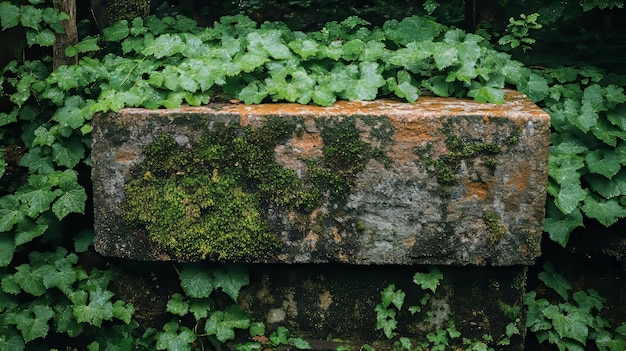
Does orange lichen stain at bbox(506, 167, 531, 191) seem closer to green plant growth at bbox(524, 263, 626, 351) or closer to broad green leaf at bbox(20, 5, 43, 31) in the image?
green plant growth at bbox(524, 263, 626, 351)

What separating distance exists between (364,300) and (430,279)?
1.19 ft

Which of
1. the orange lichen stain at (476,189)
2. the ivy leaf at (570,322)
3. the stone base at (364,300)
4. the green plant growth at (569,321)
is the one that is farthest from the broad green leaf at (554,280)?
the orange lichen stain at (476,189)

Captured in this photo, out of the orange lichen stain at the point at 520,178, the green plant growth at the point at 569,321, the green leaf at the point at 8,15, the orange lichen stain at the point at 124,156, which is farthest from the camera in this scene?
the green leaf at the point at 8,15

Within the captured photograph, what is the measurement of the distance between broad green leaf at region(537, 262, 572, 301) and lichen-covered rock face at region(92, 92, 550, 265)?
1.68 ft

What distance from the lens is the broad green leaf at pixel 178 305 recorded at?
2852 mm

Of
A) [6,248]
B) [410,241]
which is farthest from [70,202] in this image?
[410,241]

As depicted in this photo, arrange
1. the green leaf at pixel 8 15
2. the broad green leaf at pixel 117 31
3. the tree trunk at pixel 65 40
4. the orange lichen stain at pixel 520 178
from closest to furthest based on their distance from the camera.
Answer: the orange lichen stain at pixel 520 178 < the green leaf at pixel 8 15 < the tree trunk at pixel 65 40 < the broad green leaf at pixel 117 31

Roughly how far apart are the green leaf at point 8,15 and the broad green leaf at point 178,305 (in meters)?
1.71

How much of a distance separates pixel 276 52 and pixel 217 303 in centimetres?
134

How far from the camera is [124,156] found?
268 centimetres

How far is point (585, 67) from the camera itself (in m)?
3.43

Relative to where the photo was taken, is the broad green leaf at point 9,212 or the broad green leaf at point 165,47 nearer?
the broad green leaf at point 9,212

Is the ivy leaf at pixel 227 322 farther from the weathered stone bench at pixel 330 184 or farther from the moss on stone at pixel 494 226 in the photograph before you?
the moss on stone at pixel 494 226

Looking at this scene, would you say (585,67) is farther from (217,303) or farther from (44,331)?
(44,331)
